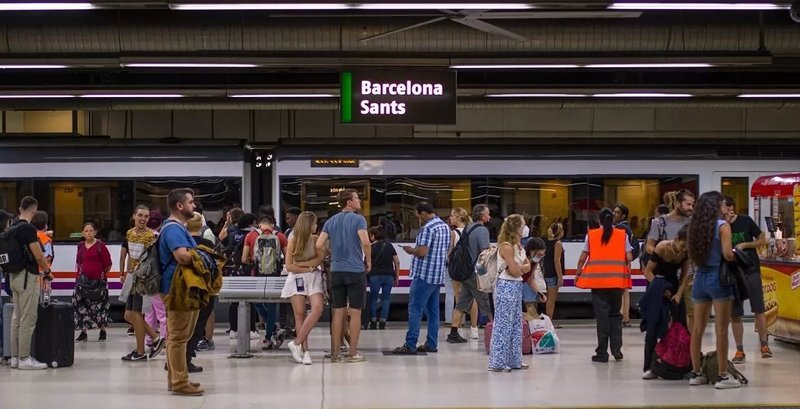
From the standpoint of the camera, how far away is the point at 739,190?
1712cm

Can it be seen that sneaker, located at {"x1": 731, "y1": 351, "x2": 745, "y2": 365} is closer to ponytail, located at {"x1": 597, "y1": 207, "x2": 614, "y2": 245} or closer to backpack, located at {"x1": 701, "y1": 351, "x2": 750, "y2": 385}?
backpack, located at {"x1": 701, "y1": 351, "x2": 750, "y2": 385}

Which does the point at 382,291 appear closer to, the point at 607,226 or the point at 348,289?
the point at 348,289

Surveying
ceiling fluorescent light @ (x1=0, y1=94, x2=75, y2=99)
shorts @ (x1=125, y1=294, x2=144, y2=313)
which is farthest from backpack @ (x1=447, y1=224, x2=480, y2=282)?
ceiling fluorescent light @ (x1=0, y1=94, x2=75, y2=99)

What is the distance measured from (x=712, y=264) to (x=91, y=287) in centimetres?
791

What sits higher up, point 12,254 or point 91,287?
point 12,254

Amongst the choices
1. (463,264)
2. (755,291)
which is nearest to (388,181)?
(463,264)

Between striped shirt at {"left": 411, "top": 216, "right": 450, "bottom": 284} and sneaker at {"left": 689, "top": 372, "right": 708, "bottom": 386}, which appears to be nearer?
sneaker at {"left": 689, "top": 372, "right": 708, "bottom": 386}

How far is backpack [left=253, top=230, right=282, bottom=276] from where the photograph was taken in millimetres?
12852

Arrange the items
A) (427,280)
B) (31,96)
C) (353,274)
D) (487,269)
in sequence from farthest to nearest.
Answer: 1. (31,96)
2. (427,280)
3. (487,269)
4. (353,274)

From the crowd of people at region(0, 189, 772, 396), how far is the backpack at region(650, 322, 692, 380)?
0.09 meters

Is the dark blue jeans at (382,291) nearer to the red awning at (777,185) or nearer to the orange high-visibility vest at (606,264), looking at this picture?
the orange high-visibility vest at (606,264)

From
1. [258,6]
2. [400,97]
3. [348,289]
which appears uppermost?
[258,6]

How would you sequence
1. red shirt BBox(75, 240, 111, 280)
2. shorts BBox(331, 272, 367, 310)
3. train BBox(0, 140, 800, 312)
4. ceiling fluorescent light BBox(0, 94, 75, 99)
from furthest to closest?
train BBox(0, 140, 800, 312) < ceiling fluorescent light BBox(0, 94, 75, 99) < red shirt BBox(75, 240, 111, 280) < shorts BBox(331, 272, 367, 310)

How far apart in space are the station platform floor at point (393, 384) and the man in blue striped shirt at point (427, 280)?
0.31 m
